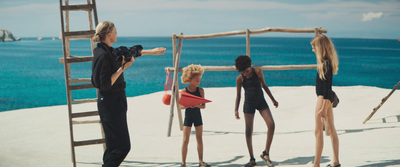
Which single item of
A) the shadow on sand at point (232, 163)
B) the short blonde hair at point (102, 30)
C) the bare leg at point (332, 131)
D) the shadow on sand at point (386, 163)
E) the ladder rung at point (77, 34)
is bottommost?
the shadow on sand at point (232, 163)

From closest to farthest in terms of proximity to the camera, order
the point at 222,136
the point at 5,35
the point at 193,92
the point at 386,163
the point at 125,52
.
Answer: the point at 125,52 → the point at 386,163 → the point at 193,92 → the point at 222,136 → the point at 5,35

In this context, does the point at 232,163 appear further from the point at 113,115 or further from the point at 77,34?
the point at 77,34

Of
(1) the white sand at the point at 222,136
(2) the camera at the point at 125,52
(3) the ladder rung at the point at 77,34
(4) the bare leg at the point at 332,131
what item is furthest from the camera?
(1) the white sand at the point at 222,136

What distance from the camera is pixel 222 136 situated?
796cm

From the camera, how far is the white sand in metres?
5.88

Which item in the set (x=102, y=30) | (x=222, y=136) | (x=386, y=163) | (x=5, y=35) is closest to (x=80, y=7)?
(x=102, y=30)

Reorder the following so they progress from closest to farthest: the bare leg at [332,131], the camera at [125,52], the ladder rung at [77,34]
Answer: the camera at [125,52]
the bare leg at [332,131]
the ladder rung at [77,34]

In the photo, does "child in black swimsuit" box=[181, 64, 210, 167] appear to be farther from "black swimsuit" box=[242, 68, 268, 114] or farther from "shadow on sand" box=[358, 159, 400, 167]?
"shadow on sand" box=[358, 159, 400, 167]

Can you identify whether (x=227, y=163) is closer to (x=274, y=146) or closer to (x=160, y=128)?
(x=274, y=146)

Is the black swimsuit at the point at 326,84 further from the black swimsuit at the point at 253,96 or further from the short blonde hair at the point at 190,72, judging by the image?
the short blonde hair at the point at 190,72

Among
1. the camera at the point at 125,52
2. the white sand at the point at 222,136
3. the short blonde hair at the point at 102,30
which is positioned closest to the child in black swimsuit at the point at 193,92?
the white sand at the point at 222,136

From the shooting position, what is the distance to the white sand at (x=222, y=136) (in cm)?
588

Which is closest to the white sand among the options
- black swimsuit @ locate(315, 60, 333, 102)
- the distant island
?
black swimsuit @ locate(315, 60, 333, 102)

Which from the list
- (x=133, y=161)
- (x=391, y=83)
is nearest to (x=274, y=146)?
(x=133, y=161)
